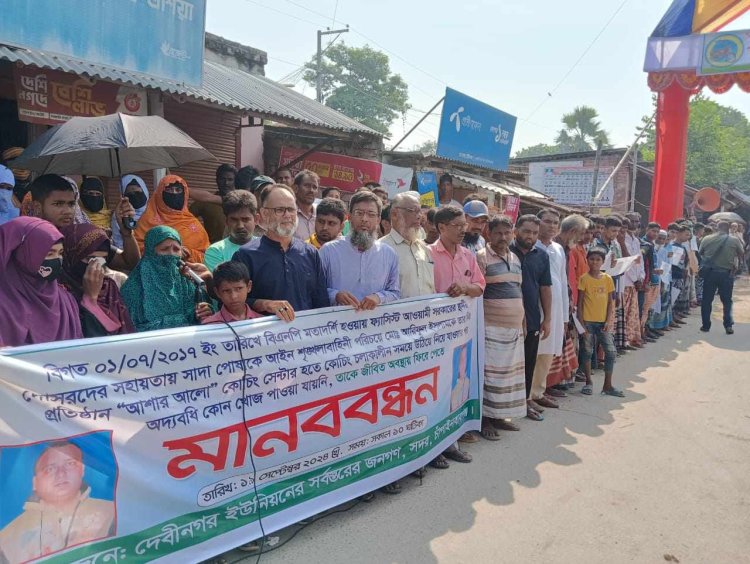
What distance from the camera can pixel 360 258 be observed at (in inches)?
135

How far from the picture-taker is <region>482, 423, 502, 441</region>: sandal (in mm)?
4367

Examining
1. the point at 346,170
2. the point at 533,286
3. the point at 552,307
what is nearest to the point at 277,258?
the point at 533,286

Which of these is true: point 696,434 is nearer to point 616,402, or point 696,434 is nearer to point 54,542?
point 616,402

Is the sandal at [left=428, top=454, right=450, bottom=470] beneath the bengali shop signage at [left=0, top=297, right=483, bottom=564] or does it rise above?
beneath

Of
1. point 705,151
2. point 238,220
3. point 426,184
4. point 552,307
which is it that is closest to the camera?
point 238,220

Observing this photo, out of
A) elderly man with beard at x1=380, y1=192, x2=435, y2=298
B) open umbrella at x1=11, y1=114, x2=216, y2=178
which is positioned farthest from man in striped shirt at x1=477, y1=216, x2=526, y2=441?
open umbrella at x1=11, y1=114, x2=216, y2=178

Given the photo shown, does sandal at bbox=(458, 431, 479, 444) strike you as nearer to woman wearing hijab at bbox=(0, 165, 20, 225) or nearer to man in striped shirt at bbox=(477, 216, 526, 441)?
man in striped shirt at bbox=(477, 216, 526, 441)

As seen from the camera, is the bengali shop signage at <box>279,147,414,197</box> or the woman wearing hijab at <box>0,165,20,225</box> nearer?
the woman wearing hijab at <box>0,165,20,225</box>

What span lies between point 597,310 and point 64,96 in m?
6.12

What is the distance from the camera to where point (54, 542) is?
6.73 feet

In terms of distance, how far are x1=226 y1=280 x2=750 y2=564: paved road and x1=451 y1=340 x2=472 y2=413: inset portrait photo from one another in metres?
0.43

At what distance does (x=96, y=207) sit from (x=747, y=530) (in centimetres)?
469

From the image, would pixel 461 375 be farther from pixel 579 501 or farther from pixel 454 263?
pixel 579 501

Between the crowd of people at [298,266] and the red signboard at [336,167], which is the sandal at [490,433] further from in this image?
the red signboard at [336,167]
